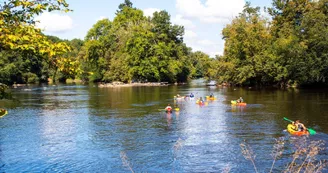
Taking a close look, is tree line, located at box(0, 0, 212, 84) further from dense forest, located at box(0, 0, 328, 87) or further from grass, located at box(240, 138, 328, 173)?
grass, located at box(240, 138, 328, 173)

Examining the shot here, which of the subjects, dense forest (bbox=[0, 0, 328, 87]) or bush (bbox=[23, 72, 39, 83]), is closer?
dense forest (bbox=[0, 0, 328, 87])

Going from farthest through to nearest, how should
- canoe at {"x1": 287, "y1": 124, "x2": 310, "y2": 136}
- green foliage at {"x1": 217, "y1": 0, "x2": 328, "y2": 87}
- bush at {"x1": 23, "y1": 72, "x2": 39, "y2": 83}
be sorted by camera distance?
Answer: bush at {"x1": 23, "y1": 72, "x2": 39, "y2": 83}, green foliage at {"x1": 217, "y1": 0, "x2": 328, "y2": 87}, canoe at {"x1": 287, "y1": 124, "x2": 310, "y2": 136}

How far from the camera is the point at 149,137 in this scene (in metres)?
28.9

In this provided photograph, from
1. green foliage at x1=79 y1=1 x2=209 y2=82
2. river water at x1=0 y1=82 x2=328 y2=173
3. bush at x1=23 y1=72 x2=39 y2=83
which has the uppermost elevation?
green foliage at x1=79 y1=1 x2=209 y2=82

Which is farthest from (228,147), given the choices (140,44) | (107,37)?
(107,37)

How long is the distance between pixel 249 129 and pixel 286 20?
61743mm

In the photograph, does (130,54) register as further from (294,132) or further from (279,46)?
(294,132)

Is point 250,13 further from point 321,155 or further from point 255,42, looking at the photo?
point 321,155

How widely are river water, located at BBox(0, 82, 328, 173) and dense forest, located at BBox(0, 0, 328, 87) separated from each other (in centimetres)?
570

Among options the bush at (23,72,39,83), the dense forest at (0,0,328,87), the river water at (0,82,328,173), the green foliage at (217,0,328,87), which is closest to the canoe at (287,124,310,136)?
the river water at (0,82,328,173)

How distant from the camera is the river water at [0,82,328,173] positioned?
21.5 m

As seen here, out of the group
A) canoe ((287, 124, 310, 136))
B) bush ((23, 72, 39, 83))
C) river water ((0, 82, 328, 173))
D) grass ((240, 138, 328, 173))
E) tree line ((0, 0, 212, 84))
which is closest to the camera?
grass ((240, 138, 328, 173))

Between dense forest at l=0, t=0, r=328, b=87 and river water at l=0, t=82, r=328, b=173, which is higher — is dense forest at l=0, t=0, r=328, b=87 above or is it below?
above

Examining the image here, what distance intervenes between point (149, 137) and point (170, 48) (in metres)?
87.5
